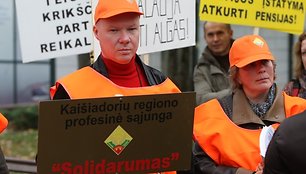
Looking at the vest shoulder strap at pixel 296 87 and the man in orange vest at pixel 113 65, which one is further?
the vest shoulder strap at pixel 296 87

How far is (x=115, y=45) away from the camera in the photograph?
10.3 ft

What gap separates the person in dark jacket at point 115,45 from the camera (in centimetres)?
311

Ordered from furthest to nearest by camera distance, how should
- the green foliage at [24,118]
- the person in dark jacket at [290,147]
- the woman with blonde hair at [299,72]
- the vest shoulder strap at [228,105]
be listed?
the green foliage at [24,118] < the woman with blonde hair at [299,72] < the vest shoulder strap at [228,105] < the person in dark jacket at [290,147]

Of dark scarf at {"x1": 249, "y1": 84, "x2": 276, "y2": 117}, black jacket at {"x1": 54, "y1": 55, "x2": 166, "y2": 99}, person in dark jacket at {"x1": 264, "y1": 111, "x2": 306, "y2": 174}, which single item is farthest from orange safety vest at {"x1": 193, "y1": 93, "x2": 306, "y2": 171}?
person in dark jacket at {"x1": 264, "y1": 111, "x2": 306, "y2": 174}

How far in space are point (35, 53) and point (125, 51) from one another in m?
1.66

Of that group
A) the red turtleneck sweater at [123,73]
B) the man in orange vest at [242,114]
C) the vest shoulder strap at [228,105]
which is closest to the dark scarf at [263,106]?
the man in orange vest at [242,114]

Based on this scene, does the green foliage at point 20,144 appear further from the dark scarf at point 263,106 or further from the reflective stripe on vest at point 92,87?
the reflective stripe on vest at point 92,87

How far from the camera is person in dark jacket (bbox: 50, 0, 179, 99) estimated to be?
10.2ft

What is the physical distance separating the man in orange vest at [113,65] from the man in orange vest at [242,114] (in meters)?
0.39

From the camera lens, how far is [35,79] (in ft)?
49.2

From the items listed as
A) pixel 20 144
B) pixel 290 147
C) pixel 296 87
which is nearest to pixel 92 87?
pixel 290 147

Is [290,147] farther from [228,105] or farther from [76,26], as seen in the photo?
[76,26]

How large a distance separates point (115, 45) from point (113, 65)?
0.40 ft

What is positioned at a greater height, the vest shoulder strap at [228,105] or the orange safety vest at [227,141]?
the vest shoulder strap at [228,105]
